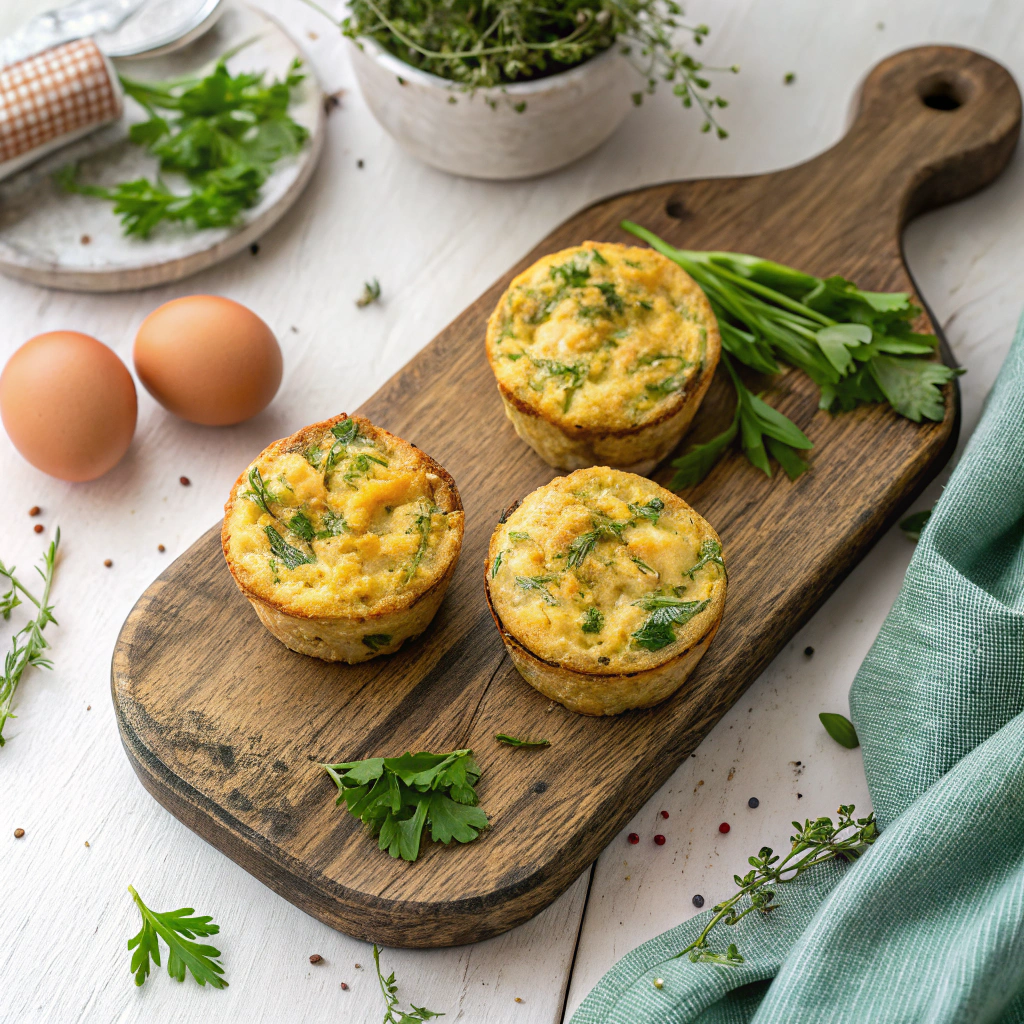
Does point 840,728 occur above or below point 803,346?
below

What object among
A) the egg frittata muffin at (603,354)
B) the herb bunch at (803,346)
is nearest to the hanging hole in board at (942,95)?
the herb bunch at (803,346)

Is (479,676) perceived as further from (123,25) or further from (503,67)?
(123,25)

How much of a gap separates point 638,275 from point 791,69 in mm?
2316

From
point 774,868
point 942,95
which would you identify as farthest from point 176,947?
point 942,95

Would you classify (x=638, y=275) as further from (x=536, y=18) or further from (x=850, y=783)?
(x=850, y=783)

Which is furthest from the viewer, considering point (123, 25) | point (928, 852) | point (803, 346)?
point (123, 25)

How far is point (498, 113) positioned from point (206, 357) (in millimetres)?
1756

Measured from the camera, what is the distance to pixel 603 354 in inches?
169

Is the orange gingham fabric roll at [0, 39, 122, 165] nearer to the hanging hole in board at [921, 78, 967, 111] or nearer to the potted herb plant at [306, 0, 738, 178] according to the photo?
the potted herb plant at [306, 0, 738, 178]

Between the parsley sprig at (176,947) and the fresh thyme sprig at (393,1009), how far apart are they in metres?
0.54

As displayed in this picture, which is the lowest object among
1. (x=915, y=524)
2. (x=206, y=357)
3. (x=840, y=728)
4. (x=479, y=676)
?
(x=479, y=676)

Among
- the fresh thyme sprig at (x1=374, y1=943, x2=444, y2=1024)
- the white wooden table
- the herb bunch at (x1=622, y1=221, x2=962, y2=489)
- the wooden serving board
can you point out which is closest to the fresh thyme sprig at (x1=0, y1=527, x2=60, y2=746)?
the white wooden table

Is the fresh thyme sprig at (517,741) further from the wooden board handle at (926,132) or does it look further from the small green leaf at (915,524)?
the wooden board handle at (926,132)

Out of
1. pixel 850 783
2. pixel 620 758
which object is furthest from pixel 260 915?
pixel 850 783
